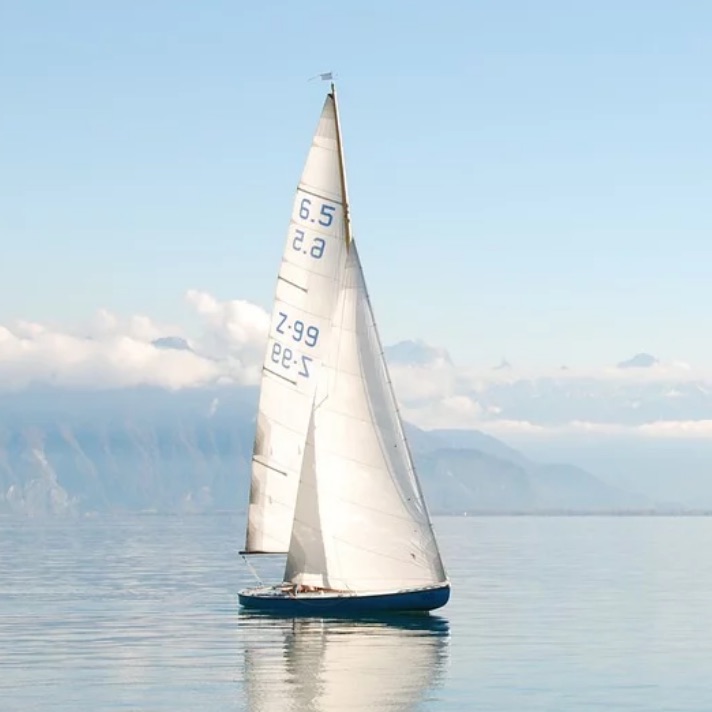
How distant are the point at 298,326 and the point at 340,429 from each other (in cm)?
498

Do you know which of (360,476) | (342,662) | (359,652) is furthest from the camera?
(360,476)

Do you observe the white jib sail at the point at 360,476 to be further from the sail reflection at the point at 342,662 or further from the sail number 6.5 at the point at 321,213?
the sail reflection at the point at 342,662

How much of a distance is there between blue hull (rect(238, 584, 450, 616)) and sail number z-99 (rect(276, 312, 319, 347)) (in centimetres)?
1133

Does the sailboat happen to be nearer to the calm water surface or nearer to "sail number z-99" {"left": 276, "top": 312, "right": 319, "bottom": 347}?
"sail number z-99" {"left": 276, "top": 312, "right": 319, "bottom": 347}

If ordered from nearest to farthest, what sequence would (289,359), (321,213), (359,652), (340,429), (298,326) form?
(359,652), (340,429), (321,213), (298,326), (289,359)

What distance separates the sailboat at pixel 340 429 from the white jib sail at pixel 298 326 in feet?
0.20

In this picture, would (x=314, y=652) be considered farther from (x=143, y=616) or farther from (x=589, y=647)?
(x=143, y=616)

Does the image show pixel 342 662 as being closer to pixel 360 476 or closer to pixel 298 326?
pixel 360 476

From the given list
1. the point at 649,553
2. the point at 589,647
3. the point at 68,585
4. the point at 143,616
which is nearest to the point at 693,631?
the point at 589,647

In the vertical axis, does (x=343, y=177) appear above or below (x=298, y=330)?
above

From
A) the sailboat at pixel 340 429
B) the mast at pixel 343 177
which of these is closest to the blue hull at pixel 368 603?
the sailboat at pixel 340 429

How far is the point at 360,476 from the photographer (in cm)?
7081

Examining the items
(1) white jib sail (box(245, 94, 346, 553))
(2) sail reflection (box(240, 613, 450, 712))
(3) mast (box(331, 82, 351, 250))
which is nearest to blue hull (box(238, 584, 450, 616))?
(2) sail reflection (box(240, 613, 450, 712))

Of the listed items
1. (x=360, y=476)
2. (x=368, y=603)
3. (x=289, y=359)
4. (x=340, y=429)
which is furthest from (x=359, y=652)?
(x=289, y=359)
